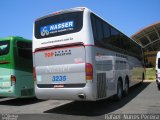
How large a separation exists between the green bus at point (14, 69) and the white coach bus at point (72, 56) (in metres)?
1.88

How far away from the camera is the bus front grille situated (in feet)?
30.8

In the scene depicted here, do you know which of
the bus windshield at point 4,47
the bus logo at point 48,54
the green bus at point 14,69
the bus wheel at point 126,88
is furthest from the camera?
the bus wheel at point 126,88

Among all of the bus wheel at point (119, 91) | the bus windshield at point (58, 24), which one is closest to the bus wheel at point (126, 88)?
the bus wheel at point (119, 91)

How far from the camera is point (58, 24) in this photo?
984 centimetres

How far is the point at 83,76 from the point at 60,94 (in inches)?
41.2

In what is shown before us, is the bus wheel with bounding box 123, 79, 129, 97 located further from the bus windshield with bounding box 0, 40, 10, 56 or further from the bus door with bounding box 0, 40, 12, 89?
the bus windshield with bounding box 0, 40, 10, 56

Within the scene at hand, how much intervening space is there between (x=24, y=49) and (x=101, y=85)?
14.8ft

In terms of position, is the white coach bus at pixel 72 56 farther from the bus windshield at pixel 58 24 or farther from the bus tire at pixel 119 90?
the bus tire at pixel 119 90

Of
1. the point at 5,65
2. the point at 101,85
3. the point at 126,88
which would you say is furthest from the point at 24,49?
the point at 126,88

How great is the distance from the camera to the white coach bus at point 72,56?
9047 millimetres

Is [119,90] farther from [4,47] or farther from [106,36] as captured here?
[4,47]

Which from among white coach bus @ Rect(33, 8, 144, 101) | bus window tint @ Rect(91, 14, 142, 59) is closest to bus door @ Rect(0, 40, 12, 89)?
white coach bus @ Rect(33, 8, 144, 101)

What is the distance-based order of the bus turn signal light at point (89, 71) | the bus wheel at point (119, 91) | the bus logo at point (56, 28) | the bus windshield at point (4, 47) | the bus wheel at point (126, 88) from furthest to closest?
Answer: the bus wheel at point (126, 88), the bus wheel at point (119, 91), the bus windshield at point (4, 47), the bus logo at point (56, 28), the bus turn signal light at point (89, 71)

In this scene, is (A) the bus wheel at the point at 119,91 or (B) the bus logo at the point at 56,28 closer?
(B) the bus logo at the point at 56,28
